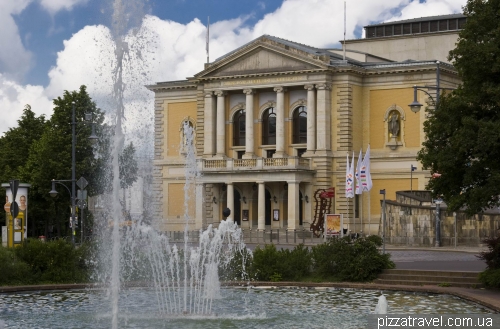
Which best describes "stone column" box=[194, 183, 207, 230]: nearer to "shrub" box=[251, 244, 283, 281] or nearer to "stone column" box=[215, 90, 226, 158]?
"stone column" box=[215, 90, 226, 158]

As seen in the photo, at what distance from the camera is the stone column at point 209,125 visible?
85.0 metres

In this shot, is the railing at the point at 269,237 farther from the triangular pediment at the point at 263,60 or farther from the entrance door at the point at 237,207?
the triangular pediment at the point at 263,60

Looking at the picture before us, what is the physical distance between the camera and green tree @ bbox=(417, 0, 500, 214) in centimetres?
2991

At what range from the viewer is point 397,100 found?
7906 cm

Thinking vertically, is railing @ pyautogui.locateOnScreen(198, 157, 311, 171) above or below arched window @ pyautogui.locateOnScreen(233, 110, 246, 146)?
below

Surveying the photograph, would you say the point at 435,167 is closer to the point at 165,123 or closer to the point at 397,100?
the point at 397,100

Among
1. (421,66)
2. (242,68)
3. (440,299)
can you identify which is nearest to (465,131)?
(440,299)

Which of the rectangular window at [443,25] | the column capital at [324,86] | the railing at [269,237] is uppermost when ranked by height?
the rectangular window at [443,25]

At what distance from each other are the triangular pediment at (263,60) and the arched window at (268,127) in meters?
3.79

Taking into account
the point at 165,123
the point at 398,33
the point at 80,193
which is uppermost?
the point at 398,33

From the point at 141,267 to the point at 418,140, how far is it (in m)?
46.1

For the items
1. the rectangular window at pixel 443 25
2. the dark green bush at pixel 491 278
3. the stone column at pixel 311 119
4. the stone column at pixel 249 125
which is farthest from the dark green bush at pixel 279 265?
the rectangular window at pixel 443 25

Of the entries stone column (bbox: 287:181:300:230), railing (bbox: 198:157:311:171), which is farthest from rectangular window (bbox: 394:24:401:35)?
stone column (bbox: 287:181:300:230)

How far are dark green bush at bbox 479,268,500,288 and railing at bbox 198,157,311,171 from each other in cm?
4843
